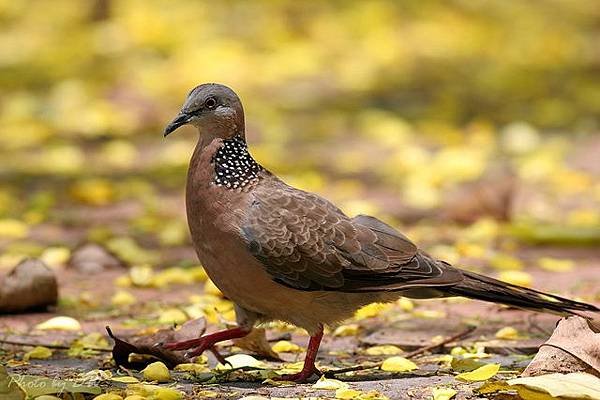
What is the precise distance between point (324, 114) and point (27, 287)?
6.22 metres

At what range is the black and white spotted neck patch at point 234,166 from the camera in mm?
4734

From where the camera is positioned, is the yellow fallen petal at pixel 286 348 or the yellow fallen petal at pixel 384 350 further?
the yellow fallen petal at pixel 286 348

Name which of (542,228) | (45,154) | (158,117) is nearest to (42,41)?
(158,117)

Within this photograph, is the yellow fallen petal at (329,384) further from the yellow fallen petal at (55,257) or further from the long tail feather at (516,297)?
the yellow fallen petal at (55,257)

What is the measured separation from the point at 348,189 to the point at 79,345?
14.0 ft

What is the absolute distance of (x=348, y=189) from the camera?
9055 millimetres

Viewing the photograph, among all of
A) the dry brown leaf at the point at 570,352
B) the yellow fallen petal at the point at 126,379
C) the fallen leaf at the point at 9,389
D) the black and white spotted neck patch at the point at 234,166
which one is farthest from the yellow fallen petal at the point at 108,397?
the dry brown leaf at the point at 570,352

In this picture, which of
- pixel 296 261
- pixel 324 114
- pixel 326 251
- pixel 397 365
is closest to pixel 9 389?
pixel 296 261

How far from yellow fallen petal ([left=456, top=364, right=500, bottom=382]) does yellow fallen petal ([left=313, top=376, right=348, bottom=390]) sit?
0.43 m

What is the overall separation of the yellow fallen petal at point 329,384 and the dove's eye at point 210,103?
1.28 m

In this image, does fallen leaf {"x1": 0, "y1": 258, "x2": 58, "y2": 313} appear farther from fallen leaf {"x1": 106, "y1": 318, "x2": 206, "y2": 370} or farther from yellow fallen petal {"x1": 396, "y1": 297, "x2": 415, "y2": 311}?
yellow fallen petal {"x1": 396, "y1": 297, "x2": 415, "y2": 311}

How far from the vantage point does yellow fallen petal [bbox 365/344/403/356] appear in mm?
5035

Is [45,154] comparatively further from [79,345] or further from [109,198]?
[79,345]

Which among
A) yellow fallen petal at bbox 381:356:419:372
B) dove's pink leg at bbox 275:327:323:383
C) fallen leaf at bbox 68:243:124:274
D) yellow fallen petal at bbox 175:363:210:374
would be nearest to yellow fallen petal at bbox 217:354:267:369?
yellow fallen petal at bbox 175:363:210:374
